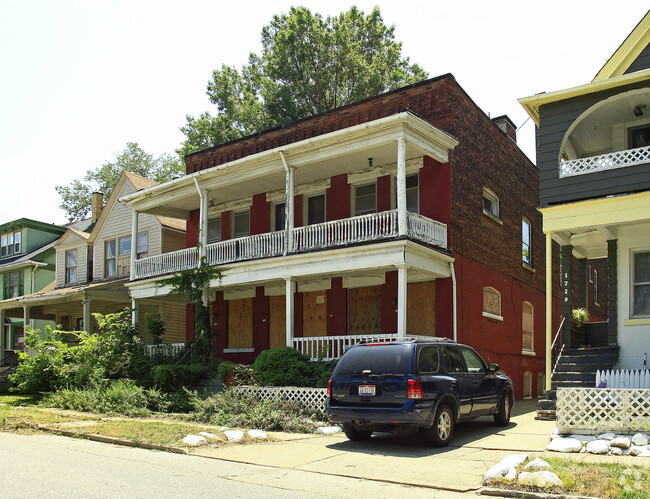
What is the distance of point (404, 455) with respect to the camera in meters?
9.89

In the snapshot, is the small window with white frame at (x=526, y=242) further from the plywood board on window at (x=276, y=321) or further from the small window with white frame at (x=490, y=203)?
the plywood board on window at (x=276, y=321)

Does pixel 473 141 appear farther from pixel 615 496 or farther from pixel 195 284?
pixel 615 496

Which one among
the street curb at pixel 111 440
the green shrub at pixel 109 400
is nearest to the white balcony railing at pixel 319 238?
the green shrub at pixel 109 400

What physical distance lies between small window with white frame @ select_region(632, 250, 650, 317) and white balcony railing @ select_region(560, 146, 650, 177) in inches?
92.6

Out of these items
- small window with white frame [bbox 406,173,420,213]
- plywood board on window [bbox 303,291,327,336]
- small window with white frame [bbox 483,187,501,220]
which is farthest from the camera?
small window with white frame [bbox 483,187,501,220]

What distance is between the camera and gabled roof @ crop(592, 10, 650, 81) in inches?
578

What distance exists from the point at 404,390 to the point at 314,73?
103 feet

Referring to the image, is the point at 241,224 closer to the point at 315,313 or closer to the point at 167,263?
the point at 167,263

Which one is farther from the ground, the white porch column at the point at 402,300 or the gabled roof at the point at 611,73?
the gabled roof at the point at 611,73

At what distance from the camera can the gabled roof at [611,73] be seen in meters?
14.2

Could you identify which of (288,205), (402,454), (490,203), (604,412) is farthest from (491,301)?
(402,454)

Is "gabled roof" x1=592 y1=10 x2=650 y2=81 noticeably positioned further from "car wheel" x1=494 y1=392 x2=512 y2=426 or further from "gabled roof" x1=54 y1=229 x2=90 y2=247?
"gabled roof" x1=54 y1=229 x2=90 y2=247

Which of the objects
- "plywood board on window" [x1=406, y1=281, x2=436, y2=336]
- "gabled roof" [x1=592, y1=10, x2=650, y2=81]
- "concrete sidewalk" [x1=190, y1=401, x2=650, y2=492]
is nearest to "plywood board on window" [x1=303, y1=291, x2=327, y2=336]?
"plywood board on window" [x1=406, y1=281, x2=436, y2=336]

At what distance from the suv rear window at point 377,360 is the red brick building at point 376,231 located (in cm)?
441
